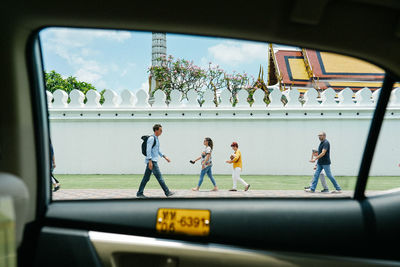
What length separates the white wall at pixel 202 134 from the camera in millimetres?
10477

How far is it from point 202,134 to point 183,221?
8.95 m

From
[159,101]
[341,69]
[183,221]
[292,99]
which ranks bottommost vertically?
[183,221]

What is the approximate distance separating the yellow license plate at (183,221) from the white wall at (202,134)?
8810 millimetres

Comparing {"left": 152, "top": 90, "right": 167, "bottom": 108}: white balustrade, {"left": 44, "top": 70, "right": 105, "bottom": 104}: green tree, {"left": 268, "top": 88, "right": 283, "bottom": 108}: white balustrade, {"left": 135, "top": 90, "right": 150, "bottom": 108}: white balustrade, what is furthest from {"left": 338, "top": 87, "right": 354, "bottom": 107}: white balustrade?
{"left": 44, "top": 70, "right": 105, "bottom": 104}: green tree

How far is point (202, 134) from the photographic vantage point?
419 inches

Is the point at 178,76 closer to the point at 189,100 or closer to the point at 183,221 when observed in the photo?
the point at 189,100

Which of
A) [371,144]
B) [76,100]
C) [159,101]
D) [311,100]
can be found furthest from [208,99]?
[371,144]

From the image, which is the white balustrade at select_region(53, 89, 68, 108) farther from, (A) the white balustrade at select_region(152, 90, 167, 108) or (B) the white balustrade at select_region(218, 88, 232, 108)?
(B) the white balustrade at select_region(218, 88, 232, 108)

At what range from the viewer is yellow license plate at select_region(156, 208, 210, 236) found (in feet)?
5.51

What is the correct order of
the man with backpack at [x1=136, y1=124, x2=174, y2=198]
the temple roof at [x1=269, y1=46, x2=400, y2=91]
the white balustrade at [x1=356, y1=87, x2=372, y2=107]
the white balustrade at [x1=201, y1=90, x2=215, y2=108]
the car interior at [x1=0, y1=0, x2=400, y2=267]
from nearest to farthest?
the car interior at [x1=0, y1=0, x2=400, y2=267], the temple roof at [x1=269, y1=46, x2=400, y2=91], the man with backpack at [x1=136, y1=124, x2=174, y2=198], the white balustrade at [x1=356, y1=87, x2=372, y2=107], the white balustrade at [x1=201, y1=90, x2=215, y2=108]

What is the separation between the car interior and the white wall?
8.79 metres

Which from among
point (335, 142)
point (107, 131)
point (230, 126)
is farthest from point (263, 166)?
point (107, 131)

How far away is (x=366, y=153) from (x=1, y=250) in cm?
172

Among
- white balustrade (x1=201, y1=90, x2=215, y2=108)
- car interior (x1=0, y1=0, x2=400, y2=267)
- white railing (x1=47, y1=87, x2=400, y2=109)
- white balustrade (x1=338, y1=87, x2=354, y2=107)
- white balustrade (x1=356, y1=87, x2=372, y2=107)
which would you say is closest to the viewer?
car interior (x1=0, y1=0, x2=400, y2=267)
